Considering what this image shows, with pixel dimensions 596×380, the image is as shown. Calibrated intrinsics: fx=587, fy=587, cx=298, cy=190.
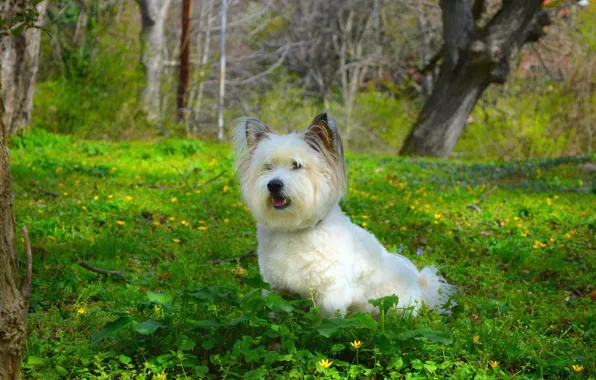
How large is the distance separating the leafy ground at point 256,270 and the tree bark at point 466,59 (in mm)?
2354

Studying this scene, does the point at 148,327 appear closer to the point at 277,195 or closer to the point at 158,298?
the point at 158,298

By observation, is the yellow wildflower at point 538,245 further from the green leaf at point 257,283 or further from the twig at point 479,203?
the green leaf at point 257,283

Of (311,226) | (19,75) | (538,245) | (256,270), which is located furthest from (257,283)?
(19,75)

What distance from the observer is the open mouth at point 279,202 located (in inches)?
144

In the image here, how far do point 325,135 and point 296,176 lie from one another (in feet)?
1.13

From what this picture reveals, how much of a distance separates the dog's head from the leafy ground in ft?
1.76

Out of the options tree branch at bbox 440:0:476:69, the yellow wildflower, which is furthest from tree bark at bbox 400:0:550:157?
the yellow wildflower

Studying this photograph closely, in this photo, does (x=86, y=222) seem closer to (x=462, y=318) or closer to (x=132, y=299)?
(x=132, y=299)

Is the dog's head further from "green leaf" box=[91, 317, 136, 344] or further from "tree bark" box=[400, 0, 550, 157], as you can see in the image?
"tree bark" box=[400, 0, 550, 157]

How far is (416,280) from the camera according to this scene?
13.5 feet

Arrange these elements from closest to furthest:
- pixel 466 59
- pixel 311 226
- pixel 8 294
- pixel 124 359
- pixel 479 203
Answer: pixel 8 294 < pixel 124 359 < pixel 311 226 < pixel 479 203 < pixel 466 59

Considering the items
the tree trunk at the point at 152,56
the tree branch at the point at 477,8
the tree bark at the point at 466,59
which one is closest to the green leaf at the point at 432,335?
the tree bark at the point at 466,59

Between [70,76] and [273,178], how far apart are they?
9.69 meters

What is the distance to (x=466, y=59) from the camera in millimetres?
12258
